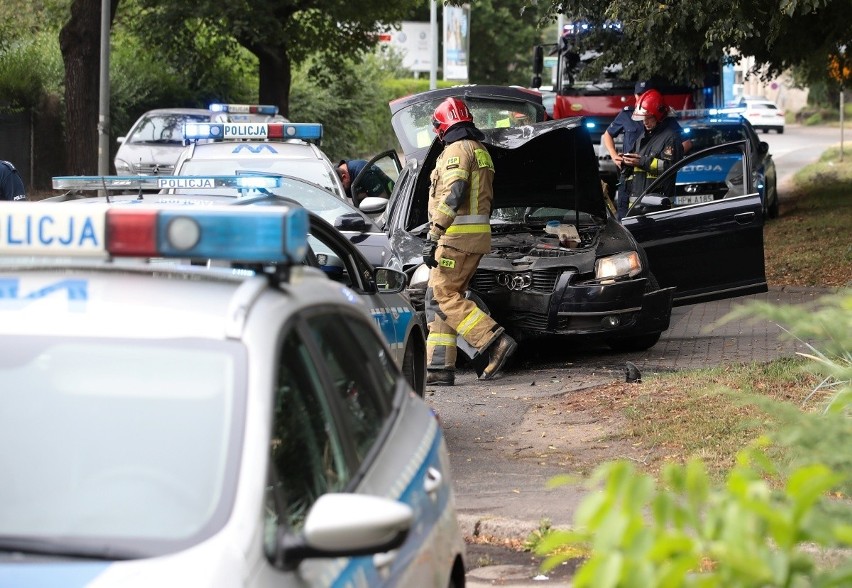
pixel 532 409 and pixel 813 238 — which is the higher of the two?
pixel 813 238

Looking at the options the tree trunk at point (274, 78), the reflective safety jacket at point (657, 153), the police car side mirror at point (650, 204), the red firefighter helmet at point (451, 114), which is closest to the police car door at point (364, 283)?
the red firefighter helmet at point (451, 114)

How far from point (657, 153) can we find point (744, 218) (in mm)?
2908

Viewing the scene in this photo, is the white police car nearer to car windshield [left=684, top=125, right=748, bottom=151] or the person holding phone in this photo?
the person holding phone

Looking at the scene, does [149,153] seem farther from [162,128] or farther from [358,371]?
[358,371]

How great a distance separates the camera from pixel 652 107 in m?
14.1

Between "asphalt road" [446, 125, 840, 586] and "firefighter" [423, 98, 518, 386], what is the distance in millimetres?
301

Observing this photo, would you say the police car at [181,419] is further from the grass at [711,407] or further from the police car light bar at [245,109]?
the police car light bar at [245,109]

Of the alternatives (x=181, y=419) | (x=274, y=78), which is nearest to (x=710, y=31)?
(x=181, y=419)

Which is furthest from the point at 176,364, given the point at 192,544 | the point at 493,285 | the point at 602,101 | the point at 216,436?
→ the point at 602,101

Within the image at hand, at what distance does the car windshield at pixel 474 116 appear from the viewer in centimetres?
1239

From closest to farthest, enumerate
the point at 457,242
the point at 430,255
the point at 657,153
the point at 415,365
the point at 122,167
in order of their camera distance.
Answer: the point at 415,365
the point at 457,242
the point at 430,255
the point at 657,153
the point at 122,167

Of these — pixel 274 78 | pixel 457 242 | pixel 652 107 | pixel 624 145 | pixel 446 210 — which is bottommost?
pixel 457 242

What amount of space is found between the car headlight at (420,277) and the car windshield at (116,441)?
734 centimetres

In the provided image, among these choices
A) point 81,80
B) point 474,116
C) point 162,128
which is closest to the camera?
point 474,116
